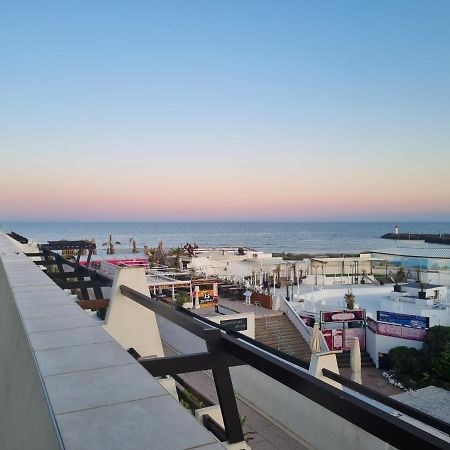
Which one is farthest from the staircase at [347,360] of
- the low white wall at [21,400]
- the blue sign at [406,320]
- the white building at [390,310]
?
the low white wall at [21,400]

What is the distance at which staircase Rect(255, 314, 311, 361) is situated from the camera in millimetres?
18953

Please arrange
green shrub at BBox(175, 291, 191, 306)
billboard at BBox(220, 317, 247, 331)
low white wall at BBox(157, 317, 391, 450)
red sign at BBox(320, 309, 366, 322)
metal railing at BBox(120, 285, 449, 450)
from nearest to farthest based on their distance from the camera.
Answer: metal railing at BBox(120, 285, 449, 450), low white wall at BBox(157, 317, 391, 450), billboard at BBox(220, 317, 247, 331), green shrub at BBox(175, 291, 191, 306), red sign at BBox(320, 309, 366, 322)

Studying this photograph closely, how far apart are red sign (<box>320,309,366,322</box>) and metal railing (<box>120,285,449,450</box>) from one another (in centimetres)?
1799

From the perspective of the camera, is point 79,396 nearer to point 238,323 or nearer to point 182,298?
point 238,323

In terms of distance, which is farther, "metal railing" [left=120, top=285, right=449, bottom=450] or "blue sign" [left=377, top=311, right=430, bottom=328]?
"blue sign" [left=377, top=311, right=430, bottom=328]

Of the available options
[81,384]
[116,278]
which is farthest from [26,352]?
[116,278]

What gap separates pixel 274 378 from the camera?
189 centimetres

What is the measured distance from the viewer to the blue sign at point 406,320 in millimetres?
18828

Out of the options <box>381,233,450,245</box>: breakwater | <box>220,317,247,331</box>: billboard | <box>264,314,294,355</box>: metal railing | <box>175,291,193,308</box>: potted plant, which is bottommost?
<box>381,233,450,245</box>: breakwater

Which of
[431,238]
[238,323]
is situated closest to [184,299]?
[238,323]

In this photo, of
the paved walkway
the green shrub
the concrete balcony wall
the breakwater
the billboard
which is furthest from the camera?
the breakwater

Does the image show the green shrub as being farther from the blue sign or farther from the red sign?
the blue sign

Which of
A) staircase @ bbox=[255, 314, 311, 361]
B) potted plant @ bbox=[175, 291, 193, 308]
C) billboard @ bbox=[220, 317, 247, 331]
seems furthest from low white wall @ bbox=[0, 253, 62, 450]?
staircase @ bbox=[255, 314, 311, 361]

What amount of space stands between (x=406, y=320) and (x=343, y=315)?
2672mm
